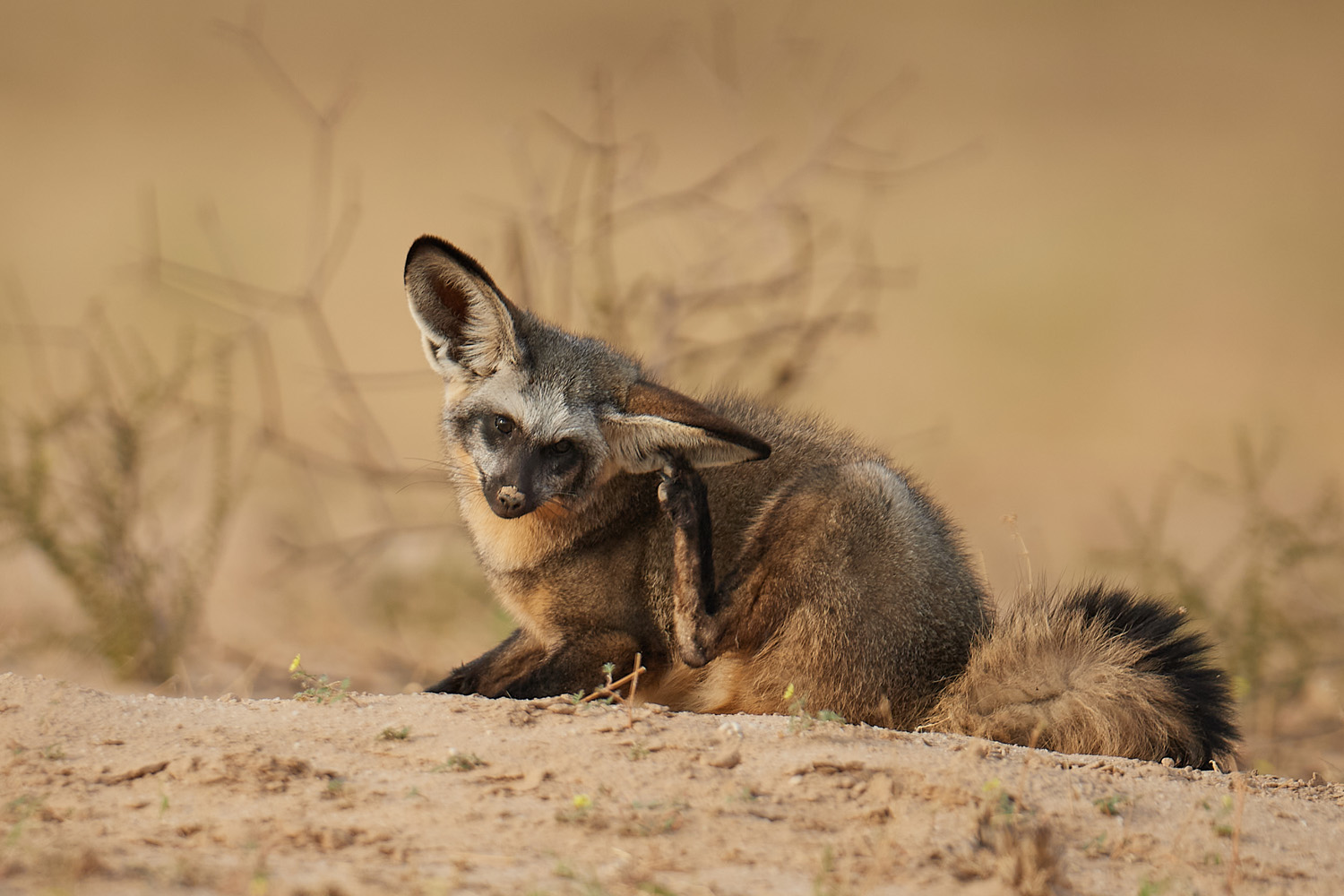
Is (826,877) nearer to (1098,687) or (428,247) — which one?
(1098,687)

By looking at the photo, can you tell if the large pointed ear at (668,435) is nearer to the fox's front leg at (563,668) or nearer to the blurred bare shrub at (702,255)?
the fox's front leg at (563,668)

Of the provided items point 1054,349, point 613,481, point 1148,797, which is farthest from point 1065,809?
point 1054,349

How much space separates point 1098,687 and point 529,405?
2.56 metres

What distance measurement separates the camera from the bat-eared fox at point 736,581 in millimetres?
4625

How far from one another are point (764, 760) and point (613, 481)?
1.84 m

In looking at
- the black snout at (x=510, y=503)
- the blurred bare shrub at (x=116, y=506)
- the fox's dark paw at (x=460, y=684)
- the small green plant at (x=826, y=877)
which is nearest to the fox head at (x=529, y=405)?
the black snout at (x=510, y=503)

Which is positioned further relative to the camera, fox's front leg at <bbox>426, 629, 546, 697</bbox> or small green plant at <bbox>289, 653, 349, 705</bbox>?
fox's front leg at <bbox>426, 629, 546, 697</bbox>

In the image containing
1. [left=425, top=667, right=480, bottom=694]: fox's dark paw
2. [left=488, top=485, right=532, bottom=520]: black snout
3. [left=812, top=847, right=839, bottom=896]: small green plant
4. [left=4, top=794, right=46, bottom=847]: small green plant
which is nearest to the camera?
[left=812, top=847, right=839, bottom=896]: small green plant

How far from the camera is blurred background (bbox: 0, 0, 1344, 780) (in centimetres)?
752

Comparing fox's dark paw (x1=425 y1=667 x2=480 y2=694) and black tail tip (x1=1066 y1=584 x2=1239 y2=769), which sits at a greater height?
black tail tip (x1=1066 y1=584 x2=1239 y2=769)

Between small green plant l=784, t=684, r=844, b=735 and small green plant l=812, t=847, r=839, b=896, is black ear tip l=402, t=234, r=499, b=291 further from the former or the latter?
small green plant l=812, t=847, r=839, b=896

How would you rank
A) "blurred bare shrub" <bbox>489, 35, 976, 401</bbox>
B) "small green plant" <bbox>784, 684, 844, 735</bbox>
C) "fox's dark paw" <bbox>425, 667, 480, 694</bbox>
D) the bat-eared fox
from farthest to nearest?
"blurred bare shrub" <bbox>489, 35, 976, 401</bbox>
"fox's dark paw" <bbox>425, 667, 480, 694</bbox>
the bat-eared fox
"small green plant" <bbox>784, 684, 844, 735</bbox>

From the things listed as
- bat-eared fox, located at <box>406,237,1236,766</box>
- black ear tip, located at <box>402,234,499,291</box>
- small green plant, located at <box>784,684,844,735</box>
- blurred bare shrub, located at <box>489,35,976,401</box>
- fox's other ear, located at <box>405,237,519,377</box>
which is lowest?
small green plant, located at <box>784,684,844,735</box>

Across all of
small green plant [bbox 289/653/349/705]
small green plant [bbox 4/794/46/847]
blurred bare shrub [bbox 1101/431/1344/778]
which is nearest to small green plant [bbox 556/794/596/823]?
small green plant [bbox 289/653/349/705]
